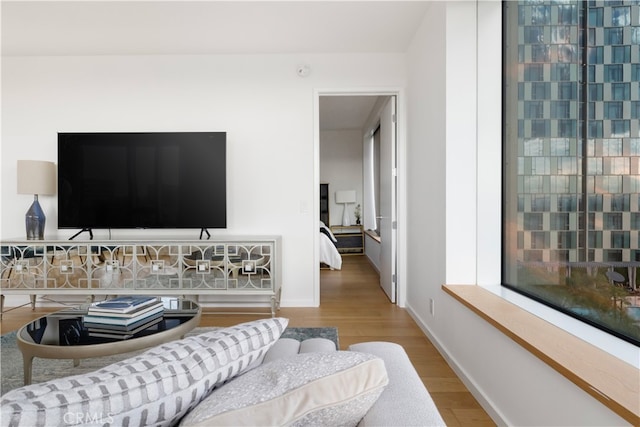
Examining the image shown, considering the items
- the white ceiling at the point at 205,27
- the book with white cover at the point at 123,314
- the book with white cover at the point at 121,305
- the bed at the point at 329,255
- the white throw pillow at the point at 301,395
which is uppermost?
the white ceiling at the point at 205,27

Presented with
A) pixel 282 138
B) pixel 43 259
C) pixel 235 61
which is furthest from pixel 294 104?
pixel 43 259

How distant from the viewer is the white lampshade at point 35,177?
3.13 m

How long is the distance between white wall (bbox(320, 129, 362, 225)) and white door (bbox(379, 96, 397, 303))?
3266mm

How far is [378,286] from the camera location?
13.9 feet

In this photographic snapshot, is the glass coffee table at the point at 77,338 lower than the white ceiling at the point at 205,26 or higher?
lower

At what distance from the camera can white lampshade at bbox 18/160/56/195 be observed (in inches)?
123

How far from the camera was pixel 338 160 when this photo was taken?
7.29 meters

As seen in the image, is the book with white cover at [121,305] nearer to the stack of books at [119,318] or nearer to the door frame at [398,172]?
the stack of books at [119,318]

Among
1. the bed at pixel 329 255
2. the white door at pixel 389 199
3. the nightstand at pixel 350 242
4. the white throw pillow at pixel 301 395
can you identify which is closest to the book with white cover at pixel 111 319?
the white throw pillow at pixel 301 395

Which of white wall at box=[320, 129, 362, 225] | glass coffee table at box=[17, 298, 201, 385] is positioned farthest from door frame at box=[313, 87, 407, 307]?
white wall at box=[320, 129, 362, 225]

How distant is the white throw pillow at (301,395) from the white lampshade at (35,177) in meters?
3.59

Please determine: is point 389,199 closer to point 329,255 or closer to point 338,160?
point 329,255

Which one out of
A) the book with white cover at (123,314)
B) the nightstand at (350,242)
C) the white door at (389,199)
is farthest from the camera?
the nightstand at (350,242)

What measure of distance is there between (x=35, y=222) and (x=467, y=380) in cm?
386
